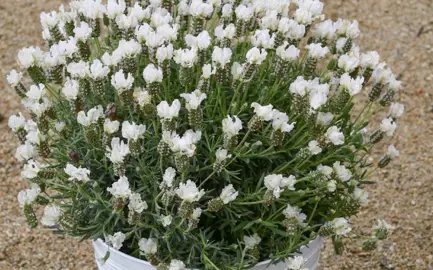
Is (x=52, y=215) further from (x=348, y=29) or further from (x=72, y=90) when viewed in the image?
(x=348, y=29)

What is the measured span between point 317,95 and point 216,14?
0.49 meters

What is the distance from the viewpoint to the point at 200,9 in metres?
1.91

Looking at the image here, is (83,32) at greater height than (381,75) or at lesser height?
greater

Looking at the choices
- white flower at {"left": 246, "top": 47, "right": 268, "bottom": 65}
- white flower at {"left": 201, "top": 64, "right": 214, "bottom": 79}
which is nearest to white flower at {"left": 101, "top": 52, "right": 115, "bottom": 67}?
white flower at {"left": 201, "top": 64, "right": 214, "bottom": 79}

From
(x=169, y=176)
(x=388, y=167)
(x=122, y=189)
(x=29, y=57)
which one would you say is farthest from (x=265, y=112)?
(x=388, y=167)

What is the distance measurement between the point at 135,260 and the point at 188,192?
0.30m

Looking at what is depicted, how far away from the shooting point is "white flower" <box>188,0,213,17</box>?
1898 mm

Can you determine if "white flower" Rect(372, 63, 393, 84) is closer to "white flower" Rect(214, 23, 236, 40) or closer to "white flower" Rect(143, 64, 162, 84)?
"white flower" Rect(214, 23, 236, 40)

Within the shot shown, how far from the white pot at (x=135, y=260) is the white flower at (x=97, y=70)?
429 mm

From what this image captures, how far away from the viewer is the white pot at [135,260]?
1.84 metres

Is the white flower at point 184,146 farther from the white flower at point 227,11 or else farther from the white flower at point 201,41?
the white flower at point 227,11

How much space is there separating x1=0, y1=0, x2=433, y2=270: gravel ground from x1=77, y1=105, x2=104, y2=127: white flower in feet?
4.28

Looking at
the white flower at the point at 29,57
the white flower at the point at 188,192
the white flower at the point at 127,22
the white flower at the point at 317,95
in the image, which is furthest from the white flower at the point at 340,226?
the white flower at the point at 29,57

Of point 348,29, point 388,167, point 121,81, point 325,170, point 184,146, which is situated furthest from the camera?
point 388,167
